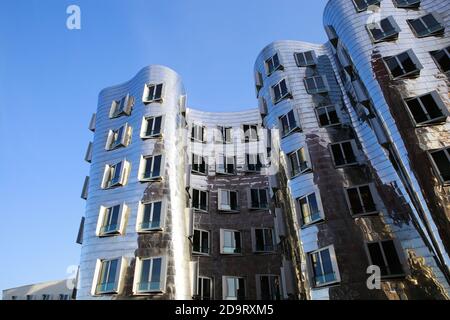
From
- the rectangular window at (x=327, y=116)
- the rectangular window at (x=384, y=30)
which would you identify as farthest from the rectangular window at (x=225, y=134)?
the rectangular window at (x=384, y=30)

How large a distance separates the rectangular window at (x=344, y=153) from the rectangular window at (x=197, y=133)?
14770mm

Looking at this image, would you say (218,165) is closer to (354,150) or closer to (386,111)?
(354,150)

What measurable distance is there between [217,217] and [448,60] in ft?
70.2

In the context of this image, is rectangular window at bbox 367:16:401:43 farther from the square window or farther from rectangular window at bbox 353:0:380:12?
the square window

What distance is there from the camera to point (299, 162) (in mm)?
24453

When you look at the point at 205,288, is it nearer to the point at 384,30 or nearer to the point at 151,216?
the point at 151,216

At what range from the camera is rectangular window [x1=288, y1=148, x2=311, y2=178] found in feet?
77.9

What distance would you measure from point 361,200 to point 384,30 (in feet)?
44.4

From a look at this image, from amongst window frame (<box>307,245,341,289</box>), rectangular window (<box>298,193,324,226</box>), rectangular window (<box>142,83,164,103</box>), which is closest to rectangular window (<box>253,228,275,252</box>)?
rectangular window (<box>298,193,324,226</box>)

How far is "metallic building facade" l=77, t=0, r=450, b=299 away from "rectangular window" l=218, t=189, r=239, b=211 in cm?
14

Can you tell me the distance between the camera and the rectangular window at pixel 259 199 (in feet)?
99.6

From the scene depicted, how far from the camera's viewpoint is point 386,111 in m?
20.9

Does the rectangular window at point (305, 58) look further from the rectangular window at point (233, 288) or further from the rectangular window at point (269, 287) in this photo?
the rectangular window at point (233, 288)

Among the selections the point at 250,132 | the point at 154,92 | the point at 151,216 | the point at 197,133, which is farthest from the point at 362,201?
the point at 154,92
